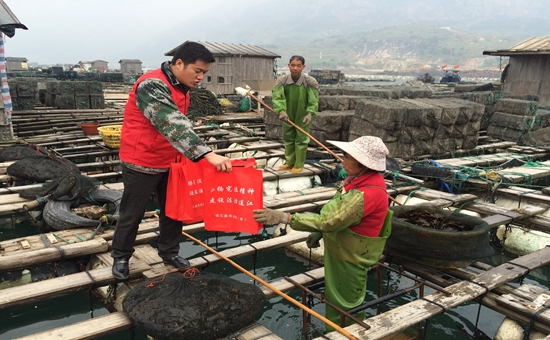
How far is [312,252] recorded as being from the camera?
249 inches

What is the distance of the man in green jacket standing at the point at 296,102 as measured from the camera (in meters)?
7.55

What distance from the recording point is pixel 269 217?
11.3ft

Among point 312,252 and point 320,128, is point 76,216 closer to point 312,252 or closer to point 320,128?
point 312,252

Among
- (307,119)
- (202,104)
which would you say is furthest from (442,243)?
(202,104)

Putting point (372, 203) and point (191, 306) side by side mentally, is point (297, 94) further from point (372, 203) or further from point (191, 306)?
point (191, 306)

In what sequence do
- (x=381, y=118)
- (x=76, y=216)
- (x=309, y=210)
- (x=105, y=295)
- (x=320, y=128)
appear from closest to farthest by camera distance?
(x=105, y=295) < (x=76, y=216) < (x=309, y=210) < (x=381, y=118) < (x=320, y=128)

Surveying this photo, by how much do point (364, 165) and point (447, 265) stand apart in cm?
187

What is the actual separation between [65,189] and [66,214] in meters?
0.53

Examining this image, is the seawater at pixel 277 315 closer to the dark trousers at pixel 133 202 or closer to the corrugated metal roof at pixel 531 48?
the dark trousers at pixel 133 202

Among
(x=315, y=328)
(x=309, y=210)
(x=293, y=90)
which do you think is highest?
(x=293, y=90)

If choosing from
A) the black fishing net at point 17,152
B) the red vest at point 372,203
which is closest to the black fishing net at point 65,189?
the black fishing net at point 17,152

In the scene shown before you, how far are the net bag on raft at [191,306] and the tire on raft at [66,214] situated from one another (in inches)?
88.2

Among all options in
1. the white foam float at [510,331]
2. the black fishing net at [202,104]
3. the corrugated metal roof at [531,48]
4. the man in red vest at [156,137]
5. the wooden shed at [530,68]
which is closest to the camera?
the man in red vest at [156,137]

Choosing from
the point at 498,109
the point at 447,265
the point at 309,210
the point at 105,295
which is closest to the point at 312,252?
the point at 309,210
